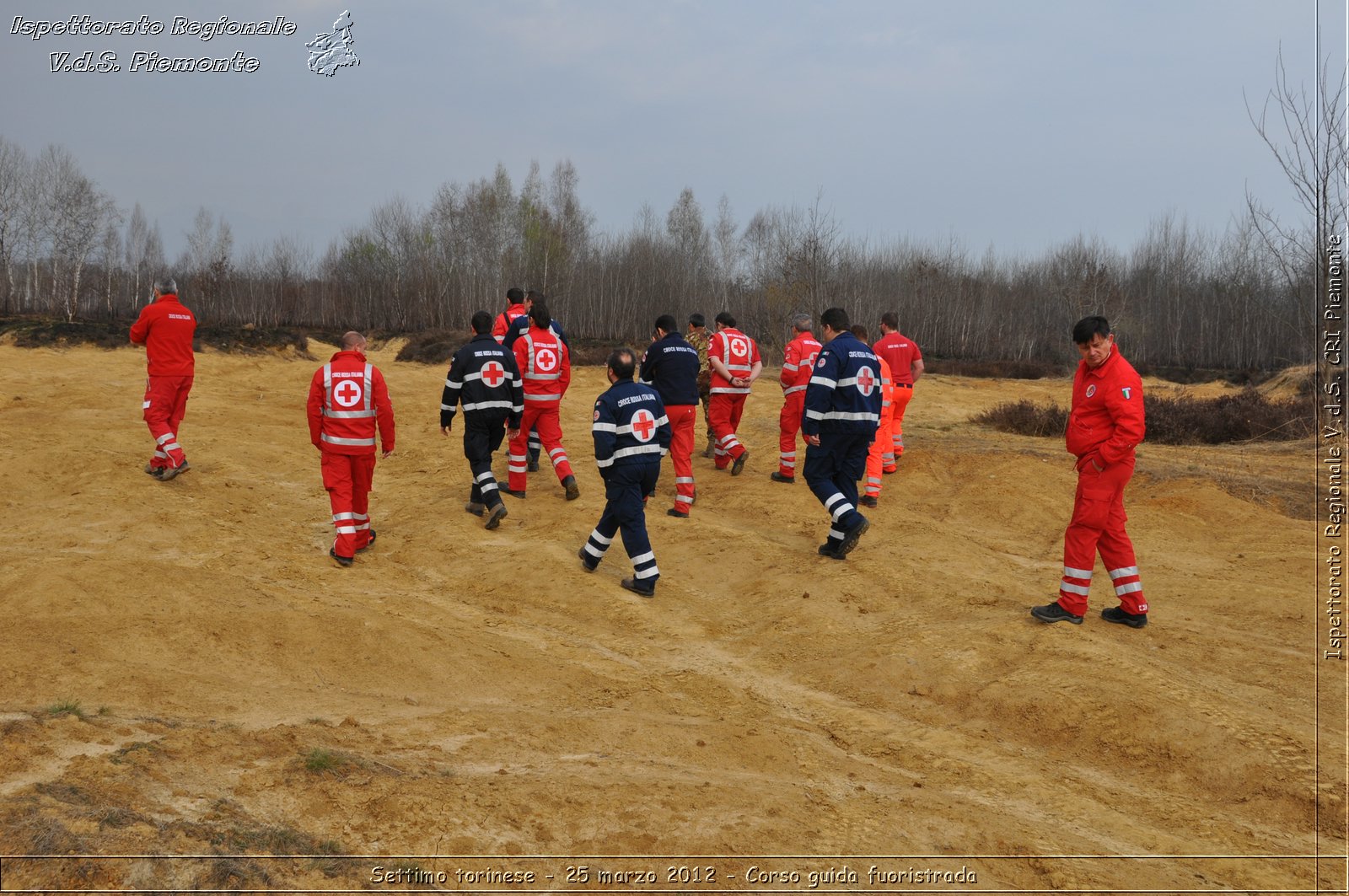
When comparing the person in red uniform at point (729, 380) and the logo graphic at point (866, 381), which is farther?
the person in red uniform at point (729, 380)

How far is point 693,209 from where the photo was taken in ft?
174

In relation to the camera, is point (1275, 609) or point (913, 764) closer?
point (913, 764)

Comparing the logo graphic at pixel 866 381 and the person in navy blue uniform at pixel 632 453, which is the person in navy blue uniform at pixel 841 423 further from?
the person in navy blue uniform at pixel 632 453

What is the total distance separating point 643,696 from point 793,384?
20.2ft

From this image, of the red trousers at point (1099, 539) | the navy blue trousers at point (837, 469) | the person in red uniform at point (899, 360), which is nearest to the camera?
the red trousers at point (1099, 539)

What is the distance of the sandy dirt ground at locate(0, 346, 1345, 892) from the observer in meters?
3.62

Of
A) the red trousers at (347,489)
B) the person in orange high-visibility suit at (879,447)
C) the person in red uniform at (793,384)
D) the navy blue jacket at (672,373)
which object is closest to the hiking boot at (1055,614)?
the person in orange high-visibility suit at (879,447)

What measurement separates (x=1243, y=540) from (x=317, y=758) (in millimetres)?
10000

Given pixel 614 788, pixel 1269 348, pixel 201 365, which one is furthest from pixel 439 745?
pixel 1269 348

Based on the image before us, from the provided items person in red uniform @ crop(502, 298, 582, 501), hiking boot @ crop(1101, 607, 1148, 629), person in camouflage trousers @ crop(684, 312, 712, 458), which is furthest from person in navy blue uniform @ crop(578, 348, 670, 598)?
person in camouflage trousers @ crop(684, 312, 712, 458)

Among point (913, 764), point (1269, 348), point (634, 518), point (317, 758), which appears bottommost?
point (913, 764)

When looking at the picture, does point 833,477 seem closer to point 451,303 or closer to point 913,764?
point 913,764

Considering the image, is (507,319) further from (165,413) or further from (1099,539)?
(1099,539)

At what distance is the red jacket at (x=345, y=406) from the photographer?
8.08m
